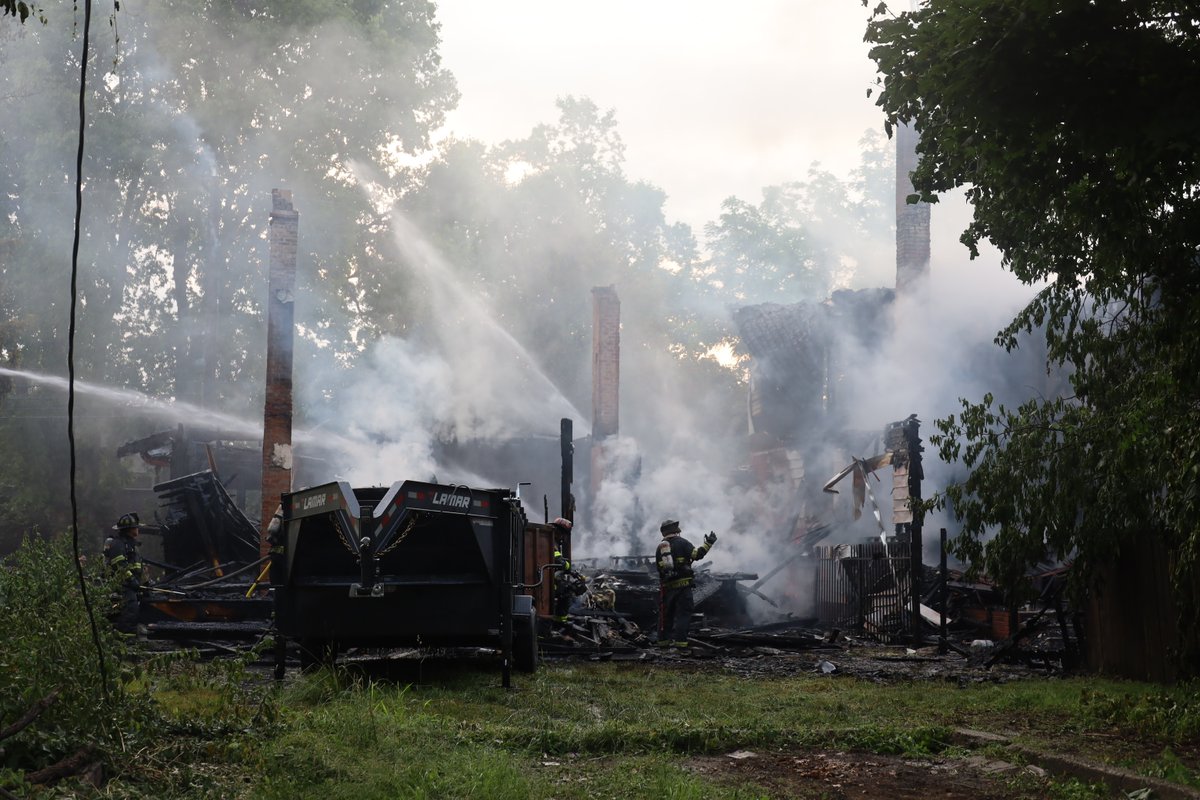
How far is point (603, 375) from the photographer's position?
33031 mm

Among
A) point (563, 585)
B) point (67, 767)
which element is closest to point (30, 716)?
point (67, 767)

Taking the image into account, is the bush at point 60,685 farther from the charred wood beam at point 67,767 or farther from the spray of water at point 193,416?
the spray of water at point 193,416

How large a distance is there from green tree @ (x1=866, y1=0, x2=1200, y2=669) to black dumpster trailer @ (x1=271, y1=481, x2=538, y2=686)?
482 centimetres

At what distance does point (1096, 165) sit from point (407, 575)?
6632 millimetres

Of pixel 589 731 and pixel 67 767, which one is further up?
pixel 67 767

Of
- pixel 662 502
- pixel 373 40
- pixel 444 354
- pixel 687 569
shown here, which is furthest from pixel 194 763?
pixel 444 354

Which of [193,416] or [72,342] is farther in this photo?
[193,416]

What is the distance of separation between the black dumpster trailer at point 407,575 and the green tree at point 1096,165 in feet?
15.8

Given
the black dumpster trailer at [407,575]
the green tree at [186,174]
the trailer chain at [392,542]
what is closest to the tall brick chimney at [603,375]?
the green tree at [186,174]

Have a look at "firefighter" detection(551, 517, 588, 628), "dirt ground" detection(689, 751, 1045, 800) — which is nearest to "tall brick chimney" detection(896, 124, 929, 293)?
"firefighter" detection(551, 517, 588, 628)

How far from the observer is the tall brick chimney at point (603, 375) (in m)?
32.1

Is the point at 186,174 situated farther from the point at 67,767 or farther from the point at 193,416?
the point at 67,767

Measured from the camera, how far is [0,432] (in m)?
32.1

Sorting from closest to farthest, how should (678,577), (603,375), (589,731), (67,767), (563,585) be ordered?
(67,767), (589,731), (563,585), (678,577), (603,375)
